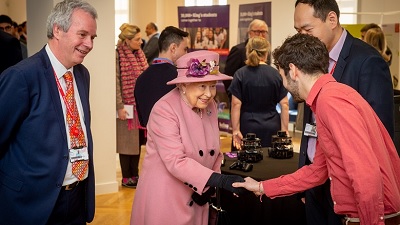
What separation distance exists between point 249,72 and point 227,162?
5.05ft

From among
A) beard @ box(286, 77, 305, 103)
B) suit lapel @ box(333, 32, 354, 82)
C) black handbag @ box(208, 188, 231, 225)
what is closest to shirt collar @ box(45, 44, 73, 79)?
black handbag @ box(208, 188, 231, 225)

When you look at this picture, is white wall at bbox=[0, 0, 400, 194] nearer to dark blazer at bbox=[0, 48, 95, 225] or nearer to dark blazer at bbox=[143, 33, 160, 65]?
dark blazer at bbox=[0, 48, 95, 225]

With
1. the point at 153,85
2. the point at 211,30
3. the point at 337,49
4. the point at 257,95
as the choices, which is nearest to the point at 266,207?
the point at 153,85

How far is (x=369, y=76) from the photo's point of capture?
2.79 metres

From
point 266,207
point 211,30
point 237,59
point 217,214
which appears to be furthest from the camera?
point 211,30

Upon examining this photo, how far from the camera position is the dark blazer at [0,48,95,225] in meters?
2.65

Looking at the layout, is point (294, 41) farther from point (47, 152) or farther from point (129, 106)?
point (129, 106)

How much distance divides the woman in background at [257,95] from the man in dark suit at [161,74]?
3.13 feet

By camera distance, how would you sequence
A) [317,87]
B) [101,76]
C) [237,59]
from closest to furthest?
[317,87]
[101,76]
[237,59]

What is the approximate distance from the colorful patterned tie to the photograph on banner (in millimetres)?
6832

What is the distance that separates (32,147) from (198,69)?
835mm

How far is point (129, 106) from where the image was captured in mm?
6445

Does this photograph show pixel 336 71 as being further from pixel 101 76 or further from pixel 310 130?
pixel 101 76

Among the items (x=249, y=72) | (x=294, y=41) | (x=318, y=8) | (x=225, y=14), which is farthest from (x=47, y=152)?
(x=225, y=14)
